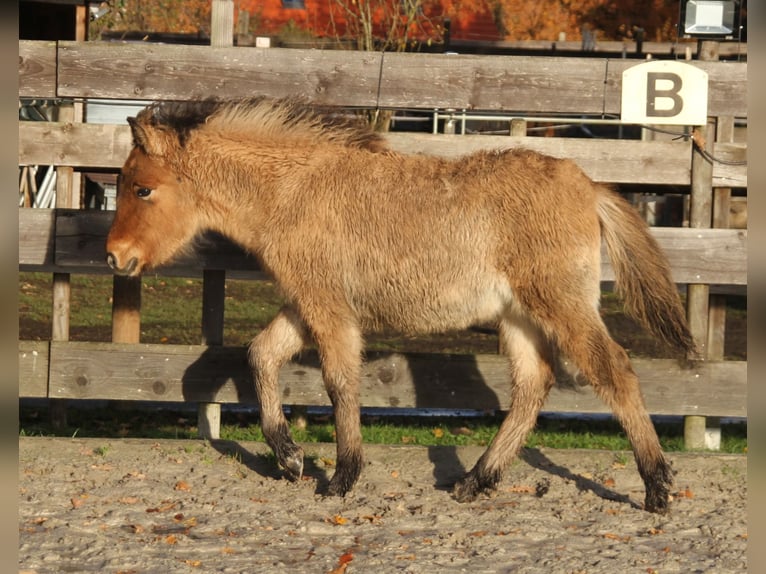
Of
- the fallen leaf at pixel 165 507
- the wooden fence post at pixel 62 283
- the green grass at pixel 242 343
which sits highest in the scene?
the wooden fence post at pixel 62 283

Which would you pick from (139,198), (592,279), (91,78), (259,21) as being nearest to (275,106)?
(139,198)

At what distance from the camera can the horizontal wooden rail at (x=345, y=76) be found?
716 cm

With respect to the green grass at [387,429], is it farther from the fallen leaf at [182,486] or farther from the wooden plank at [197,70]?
the wooden plank at [197,70]

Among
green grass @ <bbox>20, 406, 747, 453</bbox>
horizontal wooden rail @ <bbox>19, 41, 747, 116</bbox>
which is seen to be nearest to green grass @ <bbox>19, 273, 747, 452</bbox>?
green grass @ <bbox>20, 406, 747, 453</bbox>

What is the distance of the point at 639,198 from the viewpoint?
1897 centimetres

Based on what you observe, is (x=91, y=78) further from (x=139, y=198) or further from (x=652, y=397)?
(x=652, y=397)

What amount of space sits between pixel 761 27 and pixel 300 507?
481 cm

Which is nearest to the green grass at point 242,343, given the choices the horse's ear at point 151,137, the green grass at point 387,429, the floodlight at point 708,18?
the green grass at point 387,429

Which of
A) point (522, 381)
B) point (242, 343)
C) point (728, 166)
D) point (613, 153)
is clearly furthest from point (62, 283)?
point (242, 343)

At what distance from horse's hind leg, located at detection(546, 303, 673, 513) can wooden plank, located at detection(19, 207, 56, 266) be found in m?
3.64

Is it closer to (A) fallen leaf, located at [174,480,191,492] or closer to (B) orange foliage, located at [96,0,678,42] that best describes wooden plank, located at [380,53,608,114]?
(A) fallen leaf, located at [174,480,191,492]

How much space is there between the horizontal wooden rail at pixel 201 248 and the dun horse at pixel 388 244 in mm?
749

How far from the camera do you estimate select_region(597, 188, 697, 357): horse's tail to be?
19.8ft

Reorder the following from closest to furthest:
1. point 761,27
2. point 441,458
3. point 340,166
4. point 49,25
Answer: point 761,27
point 340,166
point 441,458
point 49,25
